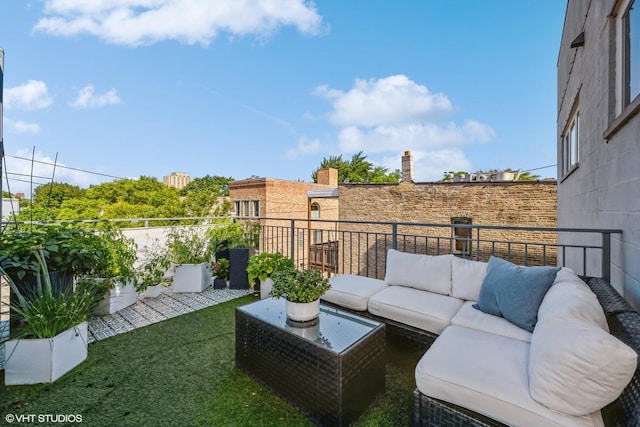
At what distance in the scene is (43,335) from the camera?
1880 millimetres

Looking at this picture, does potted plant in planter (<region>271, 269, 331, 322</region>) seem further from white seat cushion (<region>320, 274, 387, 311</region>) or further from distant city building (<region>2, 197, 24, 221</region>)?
distant city building (<region>2, 197, 24, 221</region>)

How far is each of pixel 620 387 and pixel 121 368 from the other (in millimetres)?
2678

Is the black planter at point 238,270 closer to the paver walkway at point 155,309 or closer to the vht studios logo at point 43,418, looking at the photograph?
the paver walkway at point 155,309

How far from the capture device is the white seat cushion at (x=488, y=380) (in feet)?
3.55

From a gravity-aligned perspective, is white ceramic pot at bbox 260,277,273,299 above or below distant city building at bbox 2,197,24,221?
below

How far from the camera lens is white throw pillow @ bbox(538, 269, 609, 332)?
3.93ft

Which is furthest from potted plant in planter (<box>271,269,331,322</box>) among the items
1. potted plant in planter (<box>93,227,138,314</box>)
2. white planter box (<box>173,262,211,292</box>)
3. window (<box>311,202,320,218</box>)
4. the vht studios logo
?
window (<box>311,202,320,218</box>)

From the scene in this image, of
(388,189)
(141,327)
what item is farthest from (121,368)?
(388,189)

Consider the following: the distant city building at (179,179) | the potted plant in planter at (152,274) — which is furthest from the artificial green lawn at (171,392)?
the distant city building at (179,179)

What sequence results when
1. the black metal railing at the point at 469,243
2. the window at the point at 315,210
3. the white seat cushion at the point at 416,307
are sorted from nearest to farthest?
1. the white seat cushion at the point at 416,307
2. the black metal railing at the point at 469,243
3. the window at the point at 315,210

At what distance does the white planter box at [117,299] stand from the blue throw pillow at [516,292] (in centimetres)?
345

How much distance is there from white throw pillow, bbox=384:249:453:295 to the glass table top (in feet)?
2.66

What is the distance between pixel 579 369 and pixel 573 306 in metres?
0.34

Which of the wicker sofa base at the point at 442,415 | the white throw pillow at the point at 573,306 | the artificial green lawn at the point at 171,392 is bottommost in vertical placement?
the artificial green lawn at the point at 171,392
